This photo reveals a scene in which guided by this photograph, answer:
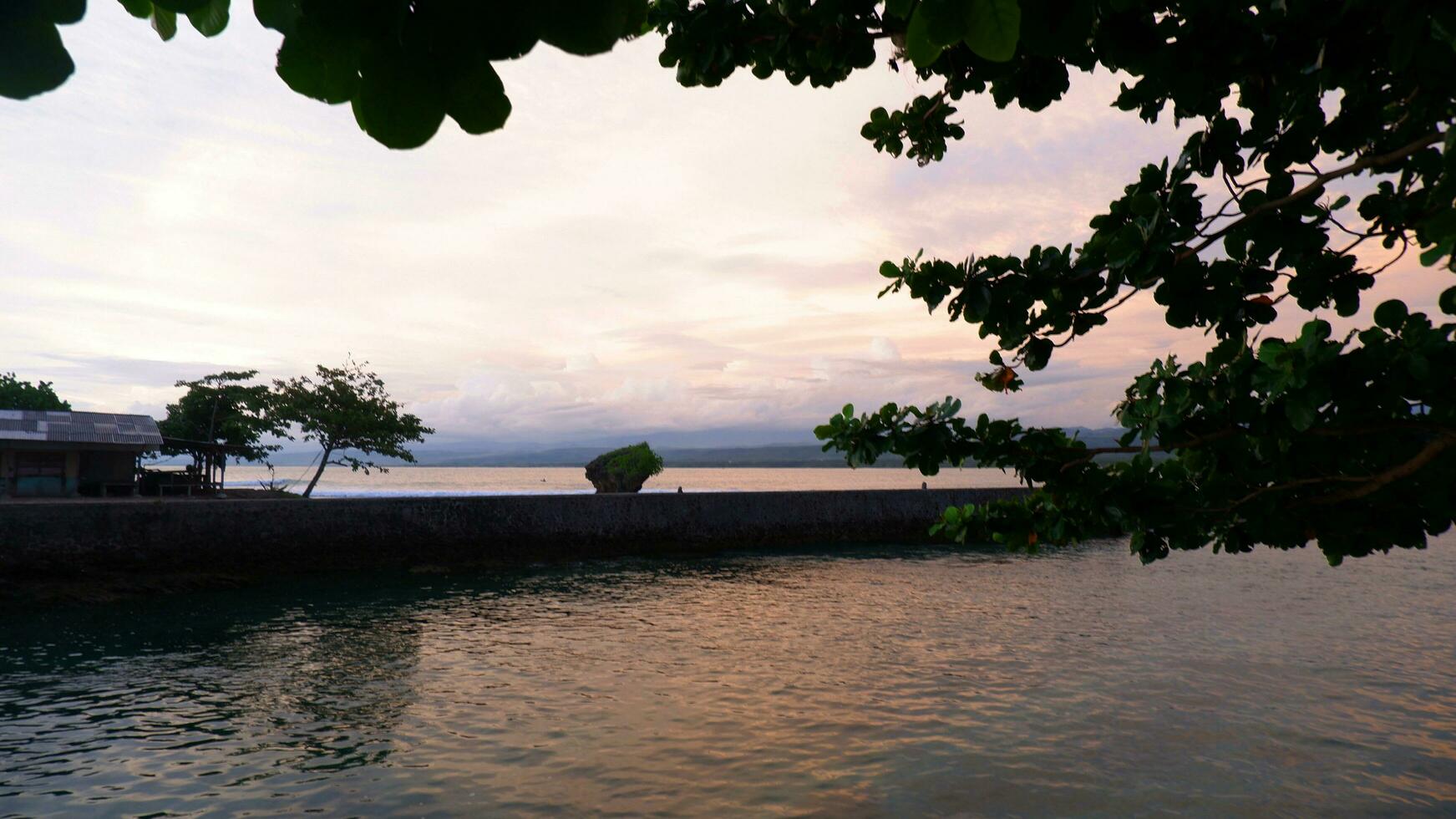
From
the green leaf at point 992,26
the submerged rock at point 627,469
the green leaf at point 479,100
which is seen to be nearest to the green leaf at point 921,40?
the green leaf at point 992,26

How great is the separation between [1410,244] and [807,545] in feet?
92.3

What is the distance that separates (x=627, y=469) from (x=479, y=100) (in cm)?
4042

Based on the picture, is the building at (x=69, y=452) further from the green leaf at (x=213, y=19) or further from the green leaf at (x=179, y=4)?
the green leaf at (x=179, y=4)

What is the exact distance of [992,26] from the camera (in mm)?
1286

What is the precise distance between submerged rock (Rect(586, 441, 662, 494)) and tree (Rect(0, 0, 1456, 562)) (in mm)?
36331

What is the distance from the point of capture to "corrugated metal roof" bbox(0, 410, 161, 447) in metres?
27.6

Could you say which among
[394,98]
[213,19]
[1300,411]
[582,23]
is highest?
[213,19]

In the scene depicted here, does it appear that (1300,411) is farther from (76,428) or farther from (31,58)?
(76,428)

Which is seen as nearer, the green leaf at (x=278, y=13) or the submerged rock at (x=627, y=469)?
the green leaf at (x=278, y=13)

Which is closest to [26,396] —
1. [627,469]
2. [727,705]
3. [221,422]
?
[221,422]

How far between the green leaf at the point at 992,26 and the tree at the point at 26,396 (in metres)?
59.0

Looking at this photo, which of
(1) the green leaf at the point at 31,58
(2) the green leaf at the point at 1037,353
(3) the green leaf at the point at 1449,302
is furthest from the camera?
(2) the green leaf at the point at 1037,353

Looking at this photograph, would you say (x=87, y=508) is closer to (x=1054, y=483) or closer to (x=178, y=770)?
(x=178, y=770)

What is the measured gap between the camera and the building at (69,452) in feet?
91.0
